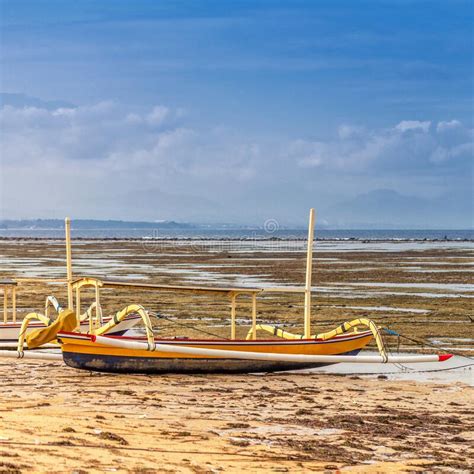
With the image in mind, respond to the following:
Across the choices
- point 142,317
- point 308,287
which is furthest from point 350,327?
point 142,317

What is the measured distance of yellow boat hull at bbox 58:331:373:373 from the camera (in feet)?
52.5

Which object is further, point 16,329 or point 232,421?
point 16,329

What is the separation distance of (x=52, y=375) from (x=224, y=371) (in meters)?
3.32

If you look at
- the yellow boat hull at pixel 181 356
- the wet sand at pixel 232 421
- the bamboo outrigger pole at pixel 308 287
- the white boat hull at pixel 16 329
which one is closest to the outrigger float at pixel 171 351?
the yellow boat hull at pixel 181 356

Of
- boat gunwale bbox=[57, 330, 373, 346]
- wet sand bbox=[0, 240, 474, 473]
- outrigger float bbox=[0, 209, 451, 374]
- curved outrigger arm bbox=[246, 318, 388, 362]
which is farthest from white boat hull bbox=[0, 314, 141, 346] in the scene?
curved outrigger arm bbox=[246, 318, 388, 362]

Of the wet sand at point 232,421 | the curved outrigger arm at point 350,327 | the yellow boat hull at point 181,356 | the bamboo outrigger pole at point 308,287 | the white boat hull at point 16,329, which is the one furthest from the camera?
the white boat hull at point 16,329

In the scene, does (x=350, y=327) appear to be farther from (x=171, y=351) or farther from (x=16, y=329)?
(x=16, y=329)

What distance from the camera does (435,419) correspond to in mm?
12961

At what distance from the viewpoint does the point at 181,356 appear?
16.4 metres

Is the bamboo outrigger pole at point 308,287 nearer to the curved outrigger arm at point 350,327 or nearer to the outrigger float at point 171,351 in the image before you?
the curved outrigger arm at point 350,327

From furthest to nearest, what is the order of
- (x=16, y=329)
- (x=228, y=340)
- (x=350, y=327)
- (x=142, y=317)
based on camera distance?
(x=16, y=329) → (x=350, y=327) → (x=228, y=340) → (x=142, y=317)

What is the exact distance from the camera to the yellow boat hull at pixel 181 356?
16.0 metres

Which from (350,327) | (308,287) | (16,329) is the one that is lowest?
(16,329)

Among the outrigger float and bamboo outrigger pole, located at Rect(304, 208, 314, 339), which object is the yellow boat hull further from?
bamboo outrigger pole, located at Rect(304, 208, 314, 339)
